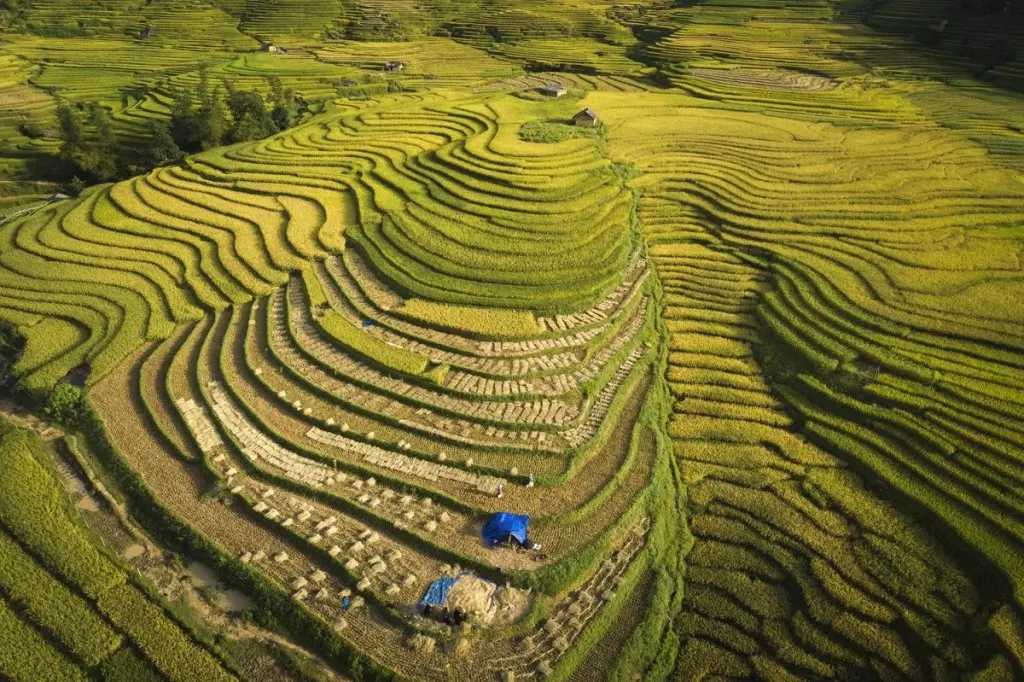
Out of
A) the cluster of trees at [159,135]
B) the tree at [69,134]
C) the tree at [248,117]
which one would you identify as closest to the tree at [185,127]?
the cluster of trees at [159,135]

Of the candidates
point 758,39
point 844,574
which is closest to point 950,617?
point 844,574

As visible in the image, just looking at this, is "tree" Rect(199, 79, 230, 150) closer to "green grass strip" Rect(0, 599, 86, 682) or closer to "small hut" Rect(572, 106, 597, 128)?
"small hut" Rect(572, 106, 597, 128)

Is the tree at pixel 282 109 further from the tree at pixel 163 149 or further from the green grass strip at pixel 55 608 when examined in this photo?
→ the green grass strip at pixel 55 608

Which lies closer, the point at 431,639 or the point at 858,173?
the point at 431,639

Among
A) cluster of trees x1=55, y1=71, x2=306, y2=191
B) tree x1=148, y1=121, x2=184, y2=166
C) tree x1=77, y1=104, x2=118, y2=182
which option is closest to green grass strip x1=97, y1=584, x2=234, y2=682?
tree x1=148, y1=121, x2=184, y2=166

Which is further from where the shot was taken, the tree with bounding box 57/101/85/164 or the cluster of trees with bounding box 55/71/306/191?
the cluster of trees with bounding box 55/71/306/191

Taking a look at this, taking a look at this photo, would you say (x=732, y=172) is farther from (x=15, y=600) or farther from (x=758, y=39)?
(x=758, y=39)

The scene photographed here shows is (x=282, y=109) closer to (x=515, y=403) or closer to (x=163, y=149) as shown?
(x=163, y=149)
